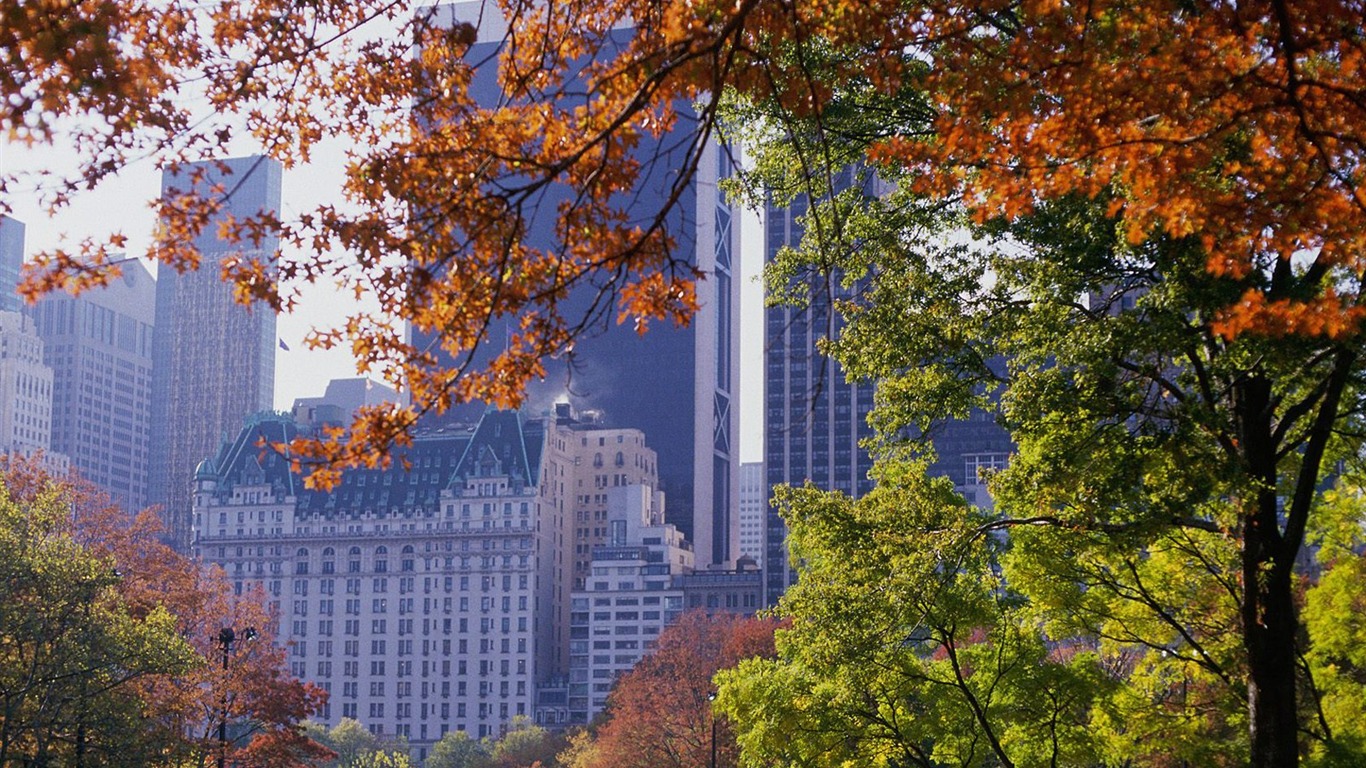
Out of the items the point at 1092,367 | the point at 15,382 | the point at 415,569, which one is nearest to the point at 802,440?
the point at 415,569

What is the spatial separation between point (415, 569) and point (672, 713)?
76.1 meters

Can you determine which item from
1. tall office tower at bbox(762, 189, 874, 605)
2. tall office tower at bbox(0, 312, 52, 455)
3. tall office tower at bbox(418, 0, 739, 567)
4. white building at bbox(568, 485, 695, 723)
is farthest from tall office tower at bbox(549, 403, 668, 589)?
tall office tower at bbox(0, 312, 52, 455)

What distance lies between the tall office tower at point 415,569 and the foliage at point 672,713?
5344 centimetres

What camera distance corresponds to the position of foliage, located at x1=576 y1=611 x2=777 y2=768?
59.4 m

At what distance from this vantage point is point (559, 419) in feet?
513

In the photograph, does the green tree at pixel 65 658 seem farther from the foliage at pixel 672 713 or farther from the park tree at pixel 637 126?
the foliage at pixel 672 713

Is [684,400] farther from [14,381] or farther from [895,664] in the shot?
[895,664]

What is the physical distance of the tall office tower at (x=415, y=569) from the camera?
429ft

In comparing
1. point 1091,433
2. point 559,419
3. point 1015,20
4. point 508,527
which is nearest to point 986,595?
point 1091,433

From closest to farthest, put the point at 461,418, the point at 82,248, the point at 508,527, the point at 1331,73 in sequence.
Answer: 1. the point at 82,248
2. the point at 1331,73
3. the point at 508,527
4. the point at 461,418

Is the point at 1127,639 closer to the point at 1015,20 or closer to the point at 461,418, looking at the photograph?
the point at 1015,20

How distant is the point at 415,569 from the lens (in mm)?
137625

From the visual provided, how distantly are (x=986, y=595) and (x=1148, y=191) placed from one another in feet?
42.3

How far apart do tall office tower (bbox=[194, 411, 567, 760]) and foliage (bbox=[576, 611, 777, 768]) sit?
175ft
